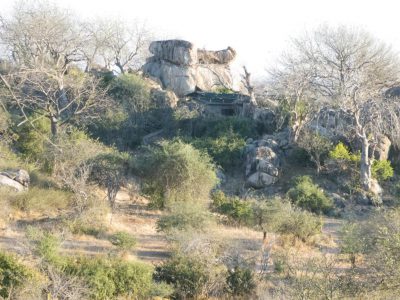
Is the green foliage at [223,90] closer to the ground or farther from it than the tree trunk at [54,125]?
farther from it

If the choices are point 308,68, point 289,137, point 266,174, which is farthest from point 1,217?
point 308,68

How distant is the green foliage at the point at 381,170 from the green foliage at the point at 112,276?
17.5 m

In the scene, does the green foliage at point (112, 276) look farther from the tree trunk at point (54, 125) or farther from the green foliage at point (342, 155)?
the green foliage at point (342, 155)

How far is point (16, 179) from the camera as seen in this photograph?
18688 millimetres

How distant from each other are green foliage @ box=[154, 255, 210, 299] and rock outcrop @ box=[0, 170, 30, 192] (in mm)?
7703

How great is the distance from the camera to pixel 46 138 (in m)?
21.3

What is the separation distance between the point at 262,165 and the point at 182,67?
1405 cm

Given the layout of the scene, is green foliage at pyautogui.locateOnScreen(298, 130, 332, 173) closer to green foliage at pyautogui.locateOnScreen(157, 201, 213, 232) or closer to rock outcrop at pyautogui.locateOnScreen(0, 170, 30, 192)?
green foliage at pyautogui.locateOnScreen(157, 201, 213, 232)

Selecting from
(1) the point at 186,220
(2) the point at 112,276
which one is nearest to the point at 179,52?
(1) the point at 186,220

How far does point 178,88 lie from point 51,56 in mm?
8808

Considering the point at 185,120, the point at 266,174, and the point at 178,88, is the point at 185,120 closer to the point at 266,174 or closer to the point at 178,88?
the point at 178,88

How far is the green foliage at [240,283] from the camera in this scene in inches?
485

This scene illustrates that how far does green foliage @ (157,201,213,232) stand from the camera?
1501 centimetres

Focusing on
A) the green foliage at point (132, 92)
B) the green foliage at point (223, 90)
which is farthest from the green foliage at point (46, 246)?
the green foliage at point (223, 90)
